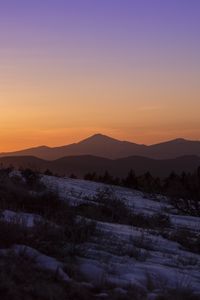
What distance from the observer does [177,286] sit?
23.2 ft

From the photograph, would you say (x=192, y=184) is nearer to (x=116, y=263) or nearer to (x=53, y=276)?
(x=116, y=263)

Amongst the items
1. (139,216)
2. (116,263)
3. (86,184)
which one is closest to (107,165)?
(86,184)

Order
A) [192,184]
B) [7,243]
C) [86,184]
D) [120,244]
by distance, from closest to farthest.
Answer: [7,243] < [120,244] < [192,184] < [86,184]

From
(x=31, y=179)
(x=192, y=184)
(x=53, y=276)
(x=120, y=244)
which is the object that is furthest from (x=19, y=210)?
(x=192, y=184)

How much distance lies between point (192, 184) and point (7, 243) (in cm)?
1403

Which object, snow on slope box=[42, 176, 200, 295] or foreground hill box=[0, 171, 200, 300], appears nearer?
foreground hill box=[0, 171, 200, 300]

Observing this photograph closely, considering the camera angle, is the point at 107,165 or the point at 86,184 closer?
the point at 86,184

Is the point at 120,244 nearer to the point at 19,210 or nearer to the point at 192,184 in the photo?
the point at 19,210

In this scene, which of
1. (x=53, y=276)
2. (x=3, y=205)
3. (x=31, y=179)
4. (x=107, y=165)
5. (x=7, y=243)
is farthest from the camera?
(x=107, y=165)

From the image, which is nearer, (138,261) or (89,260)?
(89,260)

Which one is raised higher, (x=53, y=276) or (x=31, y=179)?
(x=31, y=179)

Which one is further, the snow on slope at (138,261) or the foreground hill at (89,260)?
the snow on slope at (138,261)

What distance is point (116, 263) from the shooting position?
7.91m

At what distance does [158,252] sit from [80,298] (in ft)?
10.3
